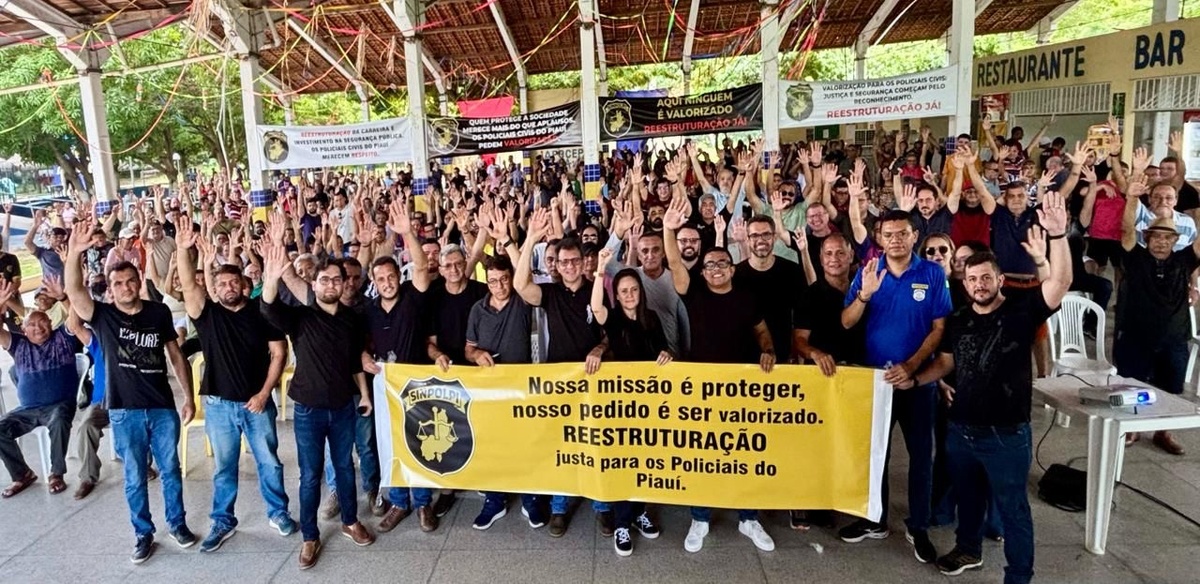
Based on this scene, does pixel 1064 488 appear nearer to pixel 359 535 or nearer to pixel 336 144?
pixel 359 535

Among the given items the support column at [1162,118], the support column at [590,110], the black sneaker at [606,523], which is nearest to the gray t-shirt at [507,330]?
the black sneaker at [606,523]

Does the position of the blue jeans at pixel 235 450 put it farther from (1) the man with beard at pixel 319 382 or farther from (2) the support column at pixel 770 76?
(2) the support column at pixel 770 76

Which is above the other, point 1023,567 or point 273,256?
point 273,256

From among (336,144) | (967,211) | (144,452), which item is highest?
(336,144)

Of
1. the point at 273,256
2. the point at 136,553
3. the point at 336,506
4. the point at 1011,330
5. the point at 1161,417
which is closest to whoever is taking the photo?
the point at 1011,330

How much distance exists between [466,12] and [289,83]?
700 centimetres

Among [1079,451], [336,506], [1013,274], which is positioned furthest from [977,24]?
[336,506]

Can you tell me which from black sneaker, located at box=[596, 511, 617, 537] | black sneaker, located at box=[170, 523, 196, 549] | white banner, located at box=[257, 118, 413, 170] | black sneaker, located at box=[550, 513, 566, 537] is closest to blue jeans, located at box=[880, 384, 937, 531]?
black sneaker, located at box=[596, 511, 617, 537]

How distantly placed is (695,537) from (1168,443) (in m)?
3.50

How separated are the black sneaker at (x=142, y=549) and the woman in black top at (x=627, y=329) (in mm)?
2749

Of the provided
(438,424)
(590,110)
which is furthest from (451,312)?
(590,110)

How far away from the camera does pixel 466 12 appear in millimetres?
16359

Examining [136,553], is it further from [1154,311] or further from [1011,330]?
[1154,311]

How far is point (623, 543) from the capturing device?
171 inches
